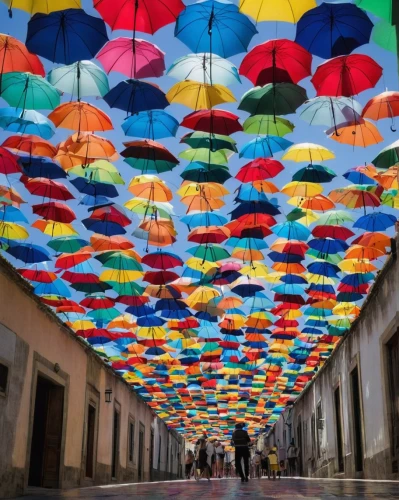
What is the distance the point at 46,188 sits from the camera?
32.7 feet

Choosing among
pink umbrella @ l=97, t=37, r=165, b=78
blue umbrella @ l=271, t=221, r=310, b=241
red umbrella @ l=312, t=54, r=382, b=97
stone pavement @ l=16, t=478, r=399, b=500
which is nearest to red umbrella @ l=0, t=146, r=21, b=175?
pink umbrella @ l=97, t=37, r=165, b=78

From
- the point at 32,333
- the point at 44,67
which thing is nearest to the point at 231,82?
the point at 44,67

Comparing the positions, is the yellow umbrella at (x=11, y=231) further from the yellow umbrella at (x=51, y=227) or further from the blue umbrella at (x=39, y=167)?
the blue umbrella at (x=39, y=167)

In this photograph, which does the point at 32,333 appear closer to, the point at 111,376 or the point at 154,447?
the point at 111,376

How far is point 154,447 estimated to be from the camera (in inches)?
1358

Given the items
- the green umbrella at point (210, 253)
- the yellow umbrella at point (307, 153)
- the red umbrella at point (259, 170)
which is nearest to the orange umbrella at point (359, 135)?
the yellow umbrella at point (307, 153)

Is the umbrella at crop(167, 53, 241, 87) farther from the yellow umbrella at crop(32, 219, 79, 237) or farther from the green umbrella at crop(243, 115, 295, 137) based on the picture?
the yellow umbrella at crop(32, 219, 79, 237)

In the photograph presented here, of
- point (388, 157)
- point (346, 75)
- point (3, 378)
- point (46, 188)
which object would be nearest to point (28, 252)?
point (46, 188)

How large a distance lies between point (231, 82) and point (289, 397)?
24885mm

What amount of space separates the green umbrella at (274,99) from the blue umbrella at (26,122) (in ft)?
9.56

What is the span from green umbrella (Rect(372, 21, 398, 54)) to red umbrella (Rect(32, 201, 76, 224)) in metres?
5.82

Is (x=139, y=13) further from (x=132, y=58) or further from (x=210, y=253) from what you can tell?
(x=210, y=253)

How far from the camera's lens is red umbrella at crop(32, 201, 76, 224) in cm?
1041

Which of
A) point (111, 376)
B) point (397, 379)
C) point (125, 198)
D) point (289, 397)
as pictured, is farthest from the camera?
point (289, 397)
